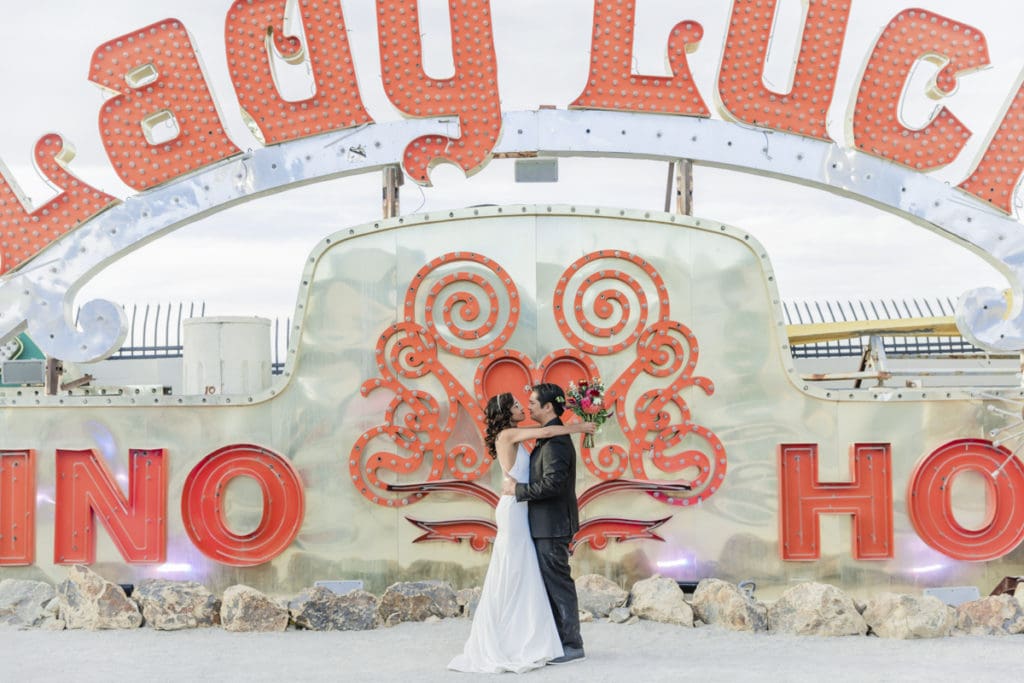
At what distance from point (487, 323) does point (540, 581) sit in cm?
272

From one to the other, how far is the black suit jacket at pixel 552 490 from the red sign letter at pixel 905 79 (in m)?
4.39

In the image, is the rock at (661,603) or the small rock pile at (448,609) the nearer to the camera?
the small rock pile at (448,609)

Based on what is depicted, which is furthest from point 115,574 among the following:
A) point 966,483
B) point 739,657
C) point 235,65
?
point 966,483

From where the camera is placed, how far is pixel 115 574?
963 cm

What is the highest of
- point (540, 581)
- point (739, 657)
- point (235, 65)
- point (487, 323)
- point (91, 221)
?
point (235, 65)

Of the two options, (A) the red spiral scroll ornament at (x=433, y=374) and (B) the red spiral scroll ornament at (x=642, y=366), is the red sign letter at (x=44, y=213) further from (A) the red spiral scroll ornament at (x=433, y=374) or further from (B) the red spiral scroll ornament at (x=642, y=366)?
(B) the red spiral scroll ornament at (x=642, y=366)

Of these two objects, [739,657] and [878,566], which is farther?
[878,566]

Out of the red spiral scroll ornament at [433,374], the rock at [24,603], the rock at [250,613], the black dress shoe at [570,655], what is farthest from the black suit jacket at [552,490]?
the rock at [24,603]

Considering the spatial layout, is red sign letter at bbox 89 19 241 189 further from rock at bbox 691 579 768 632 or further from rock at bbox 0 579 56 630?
rock at bbox 691 579 768 632

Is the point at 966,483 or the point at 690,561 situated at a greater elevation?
the point at 966,483

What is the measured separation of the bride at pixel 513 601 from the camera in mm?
7383

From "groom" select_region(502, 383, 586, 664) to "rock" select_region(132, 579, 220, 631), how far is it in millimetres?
2793

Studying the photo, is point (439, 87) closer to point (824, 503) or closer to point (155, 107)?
point (155, 107)

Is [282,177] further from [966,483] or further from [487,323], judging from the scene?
[966,483]
